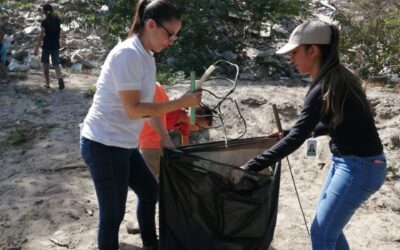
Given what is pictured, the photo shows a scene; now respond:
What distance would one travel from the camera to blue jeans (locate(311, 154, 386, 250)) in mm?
2420

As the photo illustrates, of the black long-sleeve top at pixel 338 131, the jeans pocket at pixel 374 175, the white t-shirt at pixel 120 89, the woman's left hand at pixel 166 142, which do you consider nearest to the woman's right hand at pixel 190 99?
the white t-shirt at pixel 120 89

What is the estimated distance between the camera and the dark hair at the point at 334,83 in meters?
2.29

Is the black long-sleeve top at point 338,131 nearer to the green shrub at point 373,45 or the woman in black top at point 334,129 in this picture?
the woman in black top at point 334,129

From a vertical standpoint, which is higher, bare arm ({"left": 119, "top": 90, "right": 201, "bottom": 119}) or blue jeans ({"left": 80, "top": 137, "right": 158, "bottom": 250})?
bare arm ({"left": 119, "top": 90, "right": 201, "bottom": 119})

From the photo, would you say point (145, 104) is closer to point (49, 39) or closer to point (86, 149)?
point (86, 149)

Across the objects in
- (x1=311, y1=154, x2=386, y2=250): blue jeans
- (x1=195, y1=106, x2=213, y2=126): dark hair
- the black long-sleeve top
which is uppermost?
the black long-sleeve top

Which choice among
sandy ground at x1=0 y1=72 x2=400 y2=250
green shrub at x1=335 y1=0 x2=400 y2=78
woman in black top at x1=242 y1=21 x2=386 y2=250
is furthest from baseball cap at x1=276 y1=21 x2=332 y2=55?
green shrub at x1=335 y1=0 x2=400 y2=78

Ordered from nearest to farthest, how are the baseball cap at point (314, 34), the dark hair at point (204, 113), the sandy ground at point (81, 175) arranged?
the baseball cap at point (314, 34) → the dark hair at point (204, 113) → the sandy ground at point (81, 175)

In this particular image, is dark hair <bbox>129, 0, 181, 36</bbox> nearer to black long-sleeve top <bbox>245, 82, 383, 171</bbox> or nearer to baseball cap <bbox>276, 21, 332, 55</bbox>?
baseball cap <bbox>276, 21, 332, 55</bbox>

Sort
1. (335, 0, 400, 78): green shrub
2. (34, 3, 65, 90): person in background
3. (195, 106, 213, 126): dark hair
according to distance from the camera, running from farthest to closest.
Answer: (34, 3, 65, 90): person in background → (335, 0, 400, 78): green shrub → (195, 106, 213, 126): dark hair

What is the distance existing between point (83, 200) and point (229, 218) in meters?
2.22

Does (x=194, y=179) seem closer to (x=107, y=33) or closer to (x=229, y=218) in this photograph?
(x=229, y=218)

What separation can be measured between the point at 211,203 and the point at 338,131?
2.46 ft

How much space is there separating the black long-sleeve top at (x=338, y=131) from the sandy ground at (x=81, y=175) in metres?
1.43
